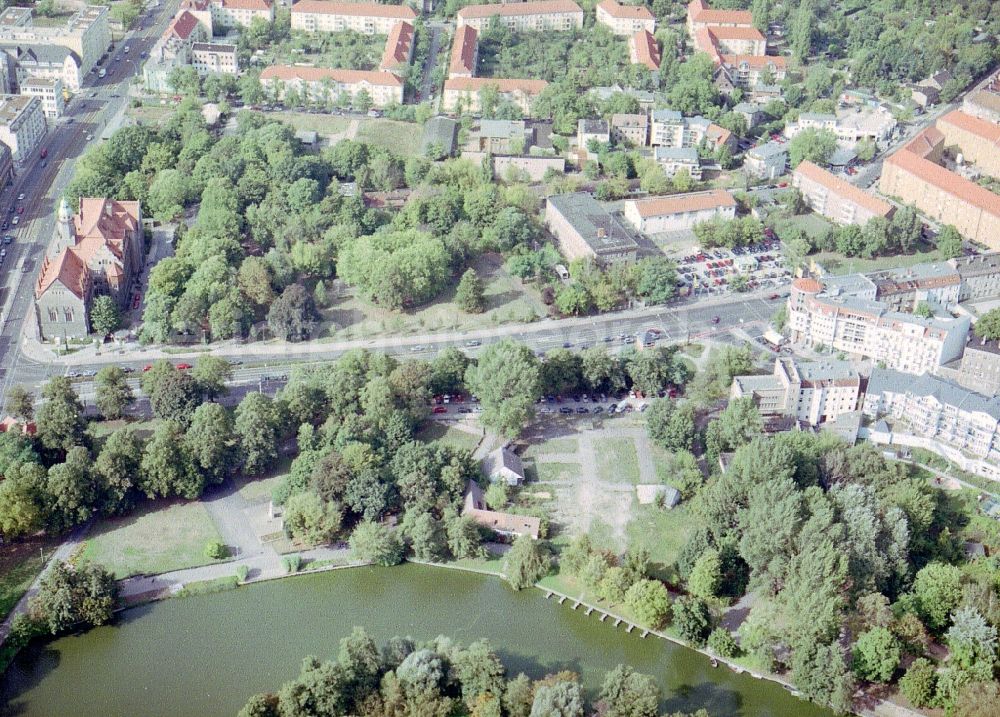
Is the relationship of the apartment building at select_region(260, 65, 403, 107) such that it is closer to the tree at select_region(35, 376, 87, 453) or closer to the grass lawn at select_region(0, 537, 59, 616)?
the tree at select_region(35, 376, 87, 453)

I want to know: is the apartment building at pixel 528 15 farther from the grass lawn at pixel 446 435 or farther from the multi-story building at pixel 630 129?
the grass lawn at pixel 446 435

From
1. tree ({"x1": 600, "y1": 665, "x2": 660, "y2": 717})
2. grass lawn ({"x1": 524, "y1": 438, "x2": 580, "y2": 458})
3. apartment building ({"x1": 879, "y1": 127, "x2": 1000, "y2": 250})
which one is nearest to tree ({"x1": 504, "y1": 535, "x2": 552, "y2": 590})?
tree ({"x1": 600, "y1": 665, "x2": 660, "y2": 717})

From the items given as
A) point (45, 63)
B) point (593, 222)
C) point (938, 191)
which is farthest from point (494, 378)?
point (45, 63)

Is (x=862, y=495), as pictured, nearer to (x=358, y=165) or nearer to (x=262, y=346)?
(x=262, y=346)

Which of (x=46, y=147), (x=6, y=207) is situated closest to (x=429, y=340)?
(x=6, y=207)

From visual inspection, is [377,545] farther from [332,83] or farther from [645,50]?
[645,50]

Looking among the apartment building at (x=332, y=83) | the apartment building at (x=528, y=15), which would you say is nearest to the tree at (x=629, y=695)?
the apartment building at (x=332, y=83)

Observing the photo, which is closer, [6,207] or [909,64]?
[6,207]
